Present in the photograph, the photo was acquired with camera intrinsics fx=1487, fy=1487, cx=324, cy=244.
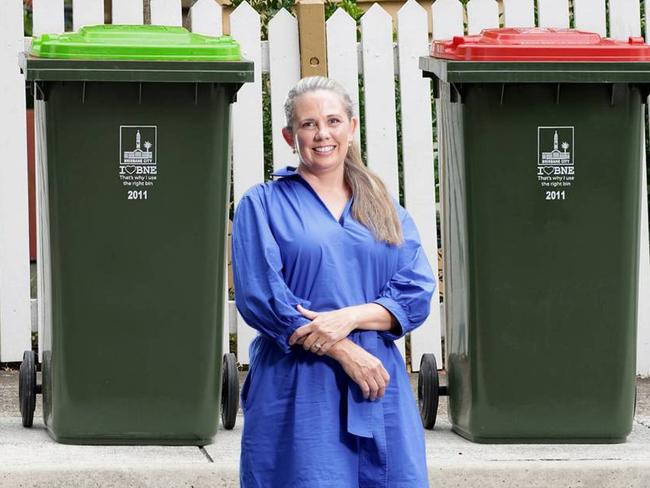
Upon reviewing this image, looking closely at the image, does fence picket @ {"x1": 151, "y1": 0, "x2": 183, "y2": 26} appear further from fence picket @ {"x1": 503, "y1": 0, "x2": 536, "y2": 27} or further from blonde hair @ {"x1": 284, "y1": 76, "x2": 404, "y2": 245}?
blonde hair @ {"x1": 284, "y1": 76, "x2": 404, "y2": 245}

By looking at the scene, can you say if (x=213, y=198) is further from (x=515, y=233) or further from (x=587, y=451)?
(x=587, y=451)

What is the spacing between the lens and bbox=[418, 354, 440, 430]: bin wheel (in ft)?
18.5

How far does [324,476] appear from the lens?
148 inches

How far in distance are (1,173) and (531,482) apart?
2.97m

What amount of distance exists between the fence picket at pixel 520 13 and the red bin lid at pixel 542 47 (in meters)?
1.68

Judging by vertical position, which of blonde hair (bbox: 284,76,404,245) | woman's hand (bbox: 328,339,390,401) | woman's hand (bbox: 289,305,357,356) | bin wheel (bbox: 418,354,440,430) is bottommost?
bin wheel (bbox: 418,354,440,430)

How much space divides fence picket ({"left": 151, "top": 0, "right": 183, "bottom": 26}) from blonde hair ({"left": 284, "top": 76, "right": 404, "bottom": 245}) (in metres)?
3.01

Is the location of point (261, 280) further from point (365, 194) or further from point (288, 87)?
point (288, 87)

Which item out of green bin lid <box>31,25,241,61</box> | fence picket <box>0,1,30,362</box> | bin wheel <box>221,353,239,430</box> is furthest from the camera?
fence picket <box>0,1,30,362</box>

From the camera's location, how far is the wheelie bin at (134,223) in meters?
5.08

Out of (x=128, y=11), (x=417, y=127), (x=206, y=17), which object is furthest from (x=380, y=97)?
(x=128, y=11)

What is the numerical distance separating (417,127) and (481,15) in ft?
2.04

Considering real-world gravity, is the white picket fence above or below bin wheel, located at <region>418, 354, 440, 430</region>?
above

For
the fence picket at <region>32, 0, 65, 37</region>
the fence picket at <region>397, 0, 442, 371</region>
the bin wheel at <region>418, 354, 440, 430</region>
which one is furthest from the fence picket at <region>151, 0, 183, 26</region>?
the bin wheel at <region>418, 354, 440, 430</region>
